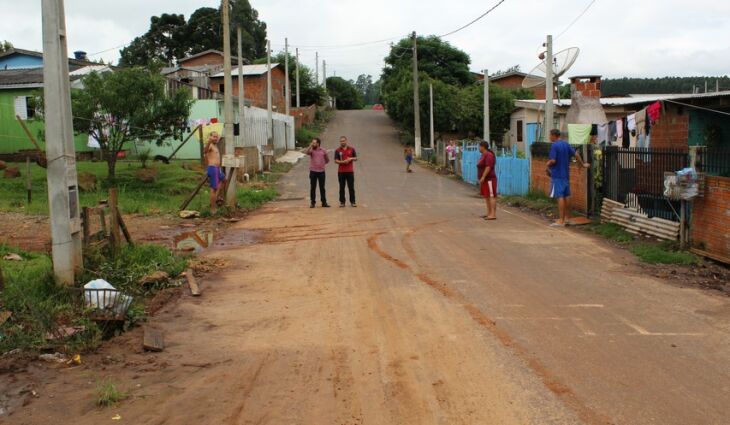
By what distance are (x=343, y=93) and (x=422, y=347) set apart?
88074 millimetres

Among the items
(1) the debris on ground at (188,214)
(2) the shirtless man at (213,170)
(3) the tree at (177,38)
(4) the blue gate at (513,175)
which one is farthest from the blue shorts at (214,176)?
(3) the tree at (177,38)

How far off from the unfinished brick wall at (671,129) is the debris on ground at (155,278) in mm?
10730

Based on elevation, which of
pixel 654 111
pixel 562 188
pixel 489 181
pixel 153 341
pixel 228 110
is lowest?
pixel 153 341

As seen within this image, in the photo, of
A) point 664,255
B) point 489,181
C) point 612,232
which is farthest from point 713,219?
point 489,181

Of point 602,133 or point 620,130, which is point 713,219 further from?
point 602,133

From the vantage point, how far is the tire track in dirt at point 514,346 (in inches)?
169

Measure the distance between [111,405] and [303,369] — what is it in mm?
1386

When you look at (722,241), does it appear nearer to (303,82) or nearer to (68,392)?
(68,392)

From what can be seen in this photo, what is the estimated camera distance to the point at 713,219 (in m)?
9.31

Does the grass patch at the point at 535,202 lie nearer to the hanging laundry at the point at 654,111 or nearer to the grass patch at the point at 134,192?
the hanging laundry at the point at 654,111

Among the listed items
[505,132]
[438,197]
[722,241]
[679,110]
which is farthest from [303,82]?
[722,241]

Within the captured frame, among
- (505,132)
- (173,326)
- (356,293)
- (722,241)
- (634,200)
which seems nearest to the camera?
(173,326)

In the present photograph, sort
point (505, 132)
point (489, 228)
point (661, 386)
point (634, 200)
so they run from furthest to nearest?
point (505, 132) → point (489, 228) → point (634, 200) → point (661, 386)

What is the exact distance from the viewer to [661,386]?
15.5 ft
